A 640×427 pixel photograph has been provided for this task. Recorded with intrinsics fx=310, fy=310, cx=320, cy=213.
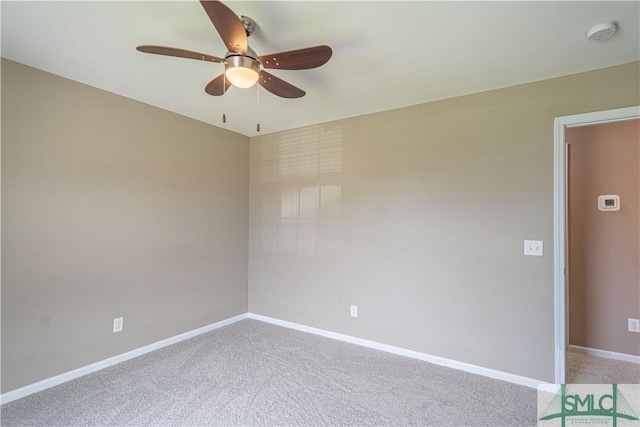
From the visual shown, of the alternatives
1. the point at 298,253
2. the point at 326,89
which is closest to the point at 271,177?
the point at 298,253

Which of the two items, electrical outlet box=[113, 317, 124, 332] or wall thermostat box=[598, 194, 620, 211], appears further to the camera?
wall thermostat box=[598, 194, 620, 211]

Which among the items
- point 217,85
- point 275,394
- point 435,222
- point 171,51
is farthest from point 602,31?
point 275,394

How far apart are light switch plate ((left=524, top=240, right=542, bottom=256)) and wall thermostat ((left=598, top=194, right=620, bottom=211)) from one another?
125 cm

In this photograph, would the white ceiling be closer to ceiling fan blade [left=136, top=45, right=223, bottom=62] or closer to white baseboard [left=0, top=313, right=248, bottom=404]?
ceiling fan blade [left=136, top=45, right=223, bottom=62]

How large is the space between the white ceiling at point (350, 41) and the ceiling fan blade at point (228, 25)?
0.25 metres

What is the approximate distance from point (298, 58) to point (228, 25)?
39 cm

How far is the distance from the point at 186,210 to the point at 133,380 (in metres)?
1.63

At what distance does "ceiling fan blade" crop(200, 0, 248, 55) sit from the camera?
4.20ft

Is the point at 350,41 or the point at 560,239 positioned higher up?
the point at 350,41

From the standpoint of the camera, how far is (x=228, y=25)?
1.41 meters

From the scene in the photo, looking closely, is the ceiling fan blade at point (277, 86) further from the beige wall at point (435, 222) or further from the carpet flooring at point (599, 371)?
the carpet flooring at point (599, 371)

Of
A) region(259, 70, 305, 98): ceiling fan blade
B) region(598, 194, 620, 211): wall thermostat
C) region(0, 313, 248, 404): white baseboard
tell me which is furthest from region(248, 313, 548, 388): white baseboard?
region(259, 70, 305, 98): ceiling fan blade

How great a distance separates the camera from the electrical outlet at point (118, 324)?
2.78 metres
